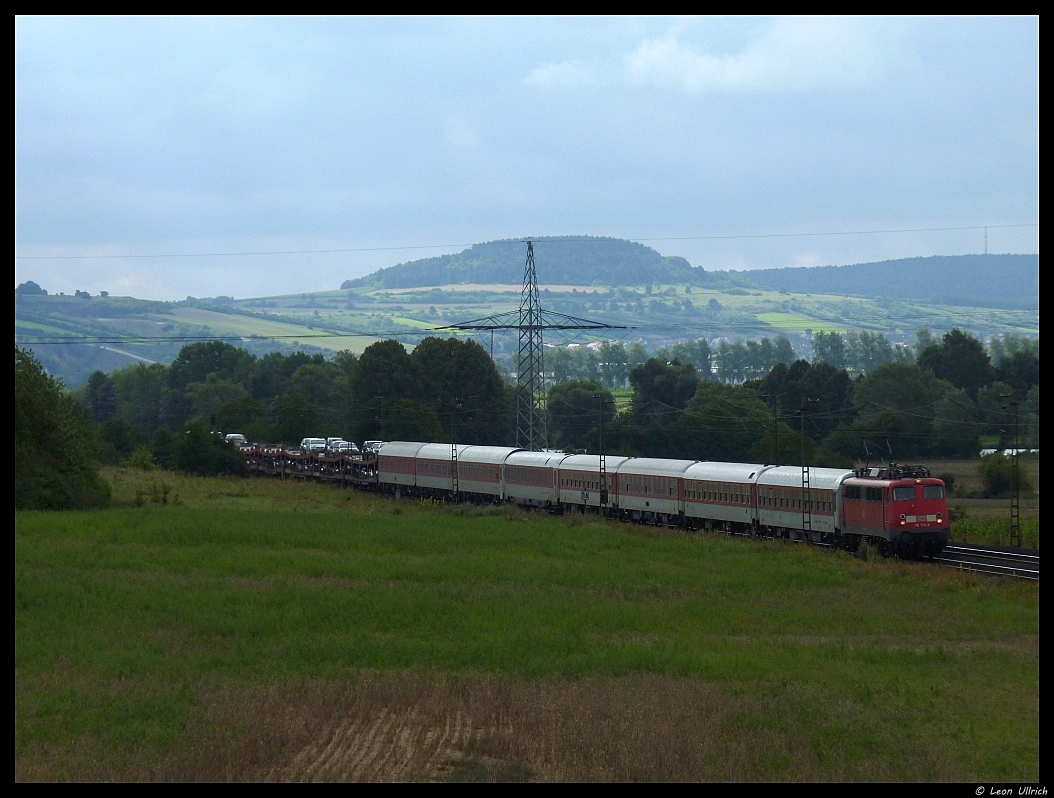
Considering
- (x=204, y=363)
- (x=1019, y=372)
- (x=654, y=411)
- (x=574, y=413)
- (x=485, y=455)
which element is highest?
(x=204, y=363)

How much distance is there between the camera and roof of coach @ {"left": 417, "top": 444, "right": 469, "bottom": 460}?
232 ft

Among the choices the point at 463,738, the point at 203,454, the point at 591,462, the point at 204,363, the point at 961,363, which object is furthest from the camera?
the point at 204,363

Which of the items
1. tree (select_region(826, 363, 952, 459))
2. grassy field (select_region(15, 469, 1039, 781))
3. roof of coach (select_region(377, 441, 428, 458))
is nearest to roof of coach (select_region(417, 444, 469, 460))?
roof of coach (select_region(377, 441, 428, 458))

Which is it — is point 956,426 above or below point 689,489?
above

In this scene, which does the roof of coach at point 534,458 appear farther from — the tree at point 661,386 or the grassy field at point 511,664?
the tree at point 661,386

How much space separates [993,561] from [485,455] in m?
34.2

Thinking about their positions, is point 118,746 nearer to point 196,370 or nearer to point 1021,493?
point 1021,493

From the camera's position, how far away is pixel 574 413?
407 feet

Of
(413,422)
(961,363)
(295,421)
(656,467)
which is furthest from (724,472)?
(961,363)

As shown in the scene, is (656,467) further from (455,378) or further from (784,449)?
(455,378)

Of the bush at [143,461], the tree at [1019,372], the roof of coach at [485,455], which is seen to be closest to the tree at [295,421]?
the bush at [143,461]

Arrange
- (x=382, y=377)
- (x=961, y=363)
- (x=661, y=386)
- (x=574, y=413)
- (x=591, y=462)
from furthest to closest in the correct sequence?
1. (x=574, y=413)
2. (x=661, y=386)
3. (x=961, y=363)
4. (x=382, y=377)
5. (x=591, y=462)

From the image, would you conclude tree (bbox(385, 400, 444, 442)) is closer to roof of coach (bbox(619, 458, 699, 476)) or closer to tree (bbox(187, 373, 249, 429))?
tree (bbox(187, 373, 249, 429))
